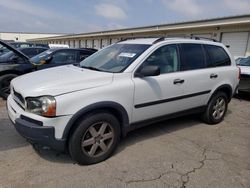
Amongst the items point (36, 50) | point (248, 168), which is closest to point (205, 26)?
point (36, 50)

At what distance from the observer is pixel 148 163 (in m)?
3.35

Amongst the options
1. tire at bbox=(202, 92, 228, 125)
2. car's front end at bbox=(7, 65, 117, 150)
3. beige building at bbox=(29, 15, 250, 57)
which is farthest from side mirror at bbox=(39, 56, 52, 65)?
beige building at bbox=(29, 15, 250, 57)

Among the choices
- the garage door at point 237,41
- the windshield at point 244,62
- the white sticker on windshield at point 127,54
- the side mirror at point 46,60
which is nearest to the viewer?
the white sticker on windshield at point 127,54

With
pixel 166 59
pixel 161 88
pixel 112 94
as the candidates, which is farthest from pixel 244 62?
pixel 112 94

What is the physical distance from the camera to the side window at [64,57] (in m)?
8.14

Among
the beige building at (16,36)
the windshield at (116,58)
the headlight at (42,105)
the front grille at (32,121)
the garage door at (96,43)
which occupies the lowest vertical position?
the front grille at (32,121)

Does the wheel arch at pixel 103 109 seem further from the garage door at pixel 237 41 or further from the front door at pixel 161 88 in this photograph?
the garage door at pixel 237 41

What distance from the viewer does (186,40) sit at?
14.6 feet

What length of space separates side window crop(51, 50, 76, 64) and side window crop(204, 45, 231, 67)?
5.06m

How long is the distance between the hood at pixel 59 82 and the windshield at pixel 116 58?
0.26 meters

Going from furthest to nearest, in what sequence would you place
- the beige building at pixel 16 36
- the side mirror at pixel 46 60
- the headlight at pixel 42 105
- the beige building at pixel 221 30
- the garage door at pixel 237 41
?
1. the beige building at pixel 16 36
2. the garage door at pixel 237 41
3. the beige building at pixel 221 30
4. the side mirror at pixel 46 60
5. the headlight at pixel 42 105

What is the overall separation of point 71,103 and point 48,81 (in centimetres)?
53

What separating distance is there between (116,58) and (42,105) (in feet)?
5.10

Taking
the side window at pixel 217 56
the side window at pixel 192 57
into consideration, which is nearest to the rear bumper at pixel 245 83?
the side window at pixel 217 56
